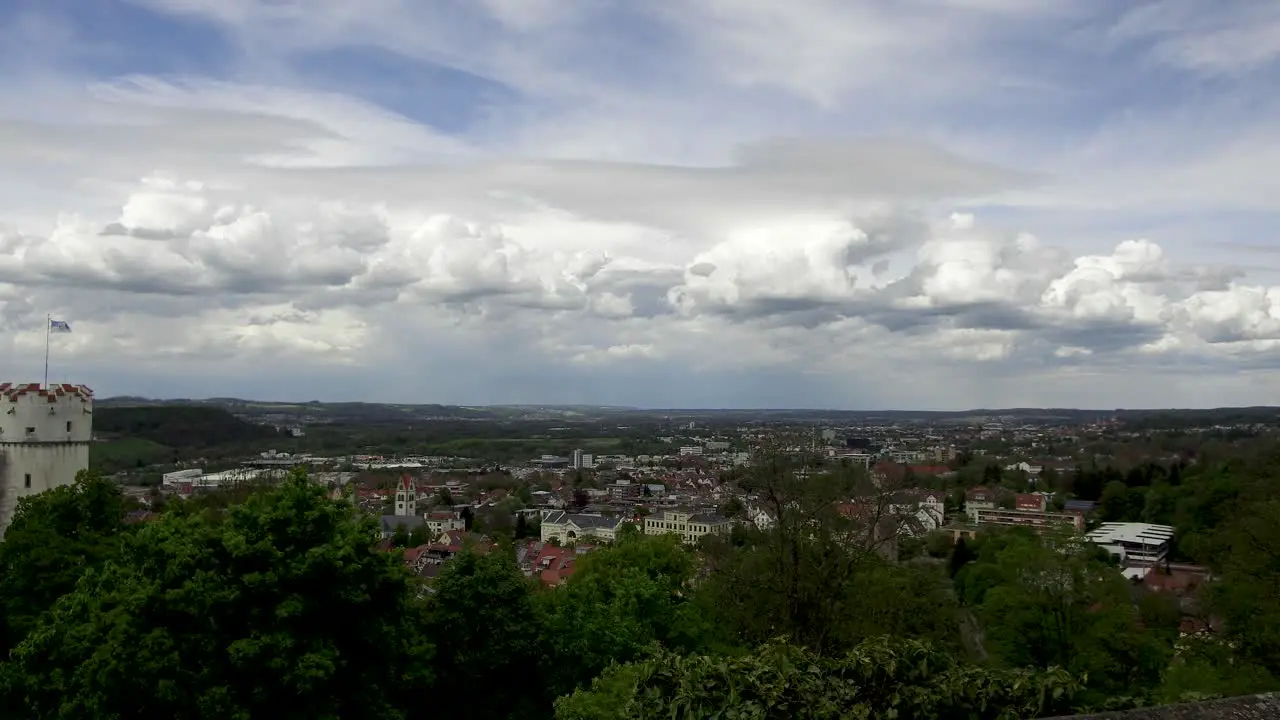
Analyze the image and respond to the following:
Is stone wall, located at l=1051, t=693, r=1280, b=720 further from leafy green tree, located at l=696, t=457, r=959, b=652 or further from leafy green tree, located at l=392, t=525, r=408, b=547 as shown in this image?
leafy green tree, located at l=392, t=525, r=408, b=547

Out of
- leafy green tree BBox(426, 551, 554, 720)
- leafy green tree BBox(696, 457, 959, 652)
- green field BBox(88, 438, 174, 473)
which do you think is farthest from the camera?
green field BBox(88, 438, 174, 473)

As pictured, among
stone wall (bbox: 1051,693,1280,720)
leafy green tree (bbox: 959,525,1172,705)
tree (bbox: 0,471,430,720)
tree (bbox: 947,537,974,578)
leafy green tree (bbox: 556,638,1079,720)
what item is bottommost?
tree (bbox: 947,537,974,578)

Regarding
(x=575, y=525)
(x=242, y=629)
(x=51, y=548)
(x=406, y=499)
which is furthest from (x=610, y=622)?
(x=406, y=499)

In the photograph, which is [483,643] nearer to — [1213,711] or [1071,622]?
[1213,711]

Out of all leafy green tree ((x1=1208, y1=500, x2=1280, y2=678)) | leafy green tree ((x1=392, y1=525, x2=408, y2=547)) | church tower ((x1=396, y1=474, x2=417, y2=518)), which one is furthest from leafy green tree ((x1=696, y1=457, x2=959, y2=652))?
church tower ((x1=396, y1=474, x2=417, y2=518))

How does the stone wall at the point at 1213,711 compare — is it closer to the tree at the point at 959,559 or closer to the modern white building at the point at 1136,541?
the tree at the point at 959,559

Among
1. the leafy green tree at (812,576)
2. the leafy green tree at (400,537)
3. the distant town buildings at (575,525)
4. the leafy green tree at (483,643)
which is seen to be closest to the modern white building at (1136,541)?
the distant town buildings at (575,525)
